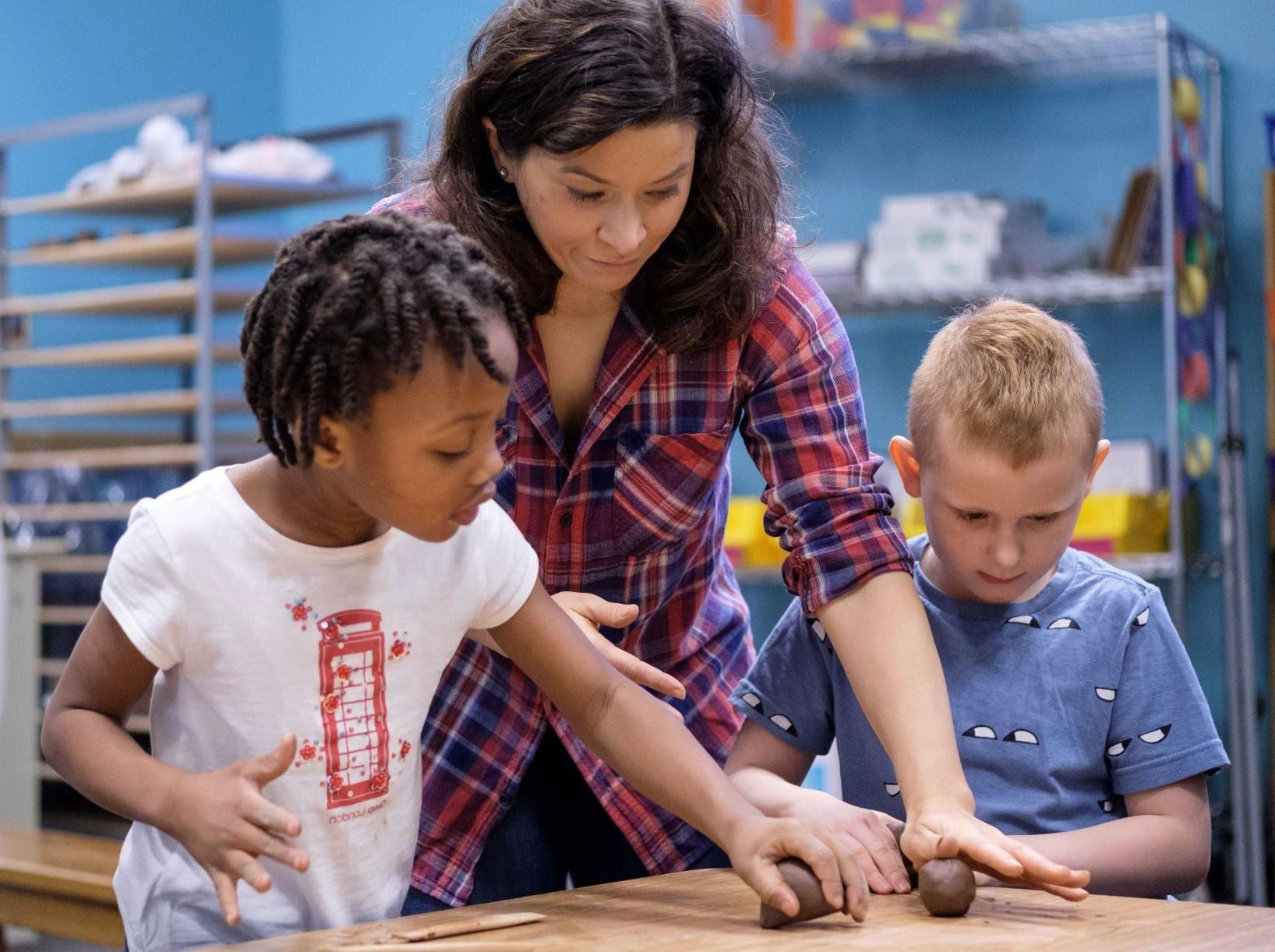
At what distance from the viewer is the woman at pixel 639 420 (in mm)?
1335

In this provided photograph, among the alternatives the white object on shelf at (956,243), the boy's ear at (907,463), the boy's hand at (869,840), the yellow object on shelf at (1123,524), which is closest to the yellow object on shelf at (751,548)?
the yellow object on shelf at (1123,524)

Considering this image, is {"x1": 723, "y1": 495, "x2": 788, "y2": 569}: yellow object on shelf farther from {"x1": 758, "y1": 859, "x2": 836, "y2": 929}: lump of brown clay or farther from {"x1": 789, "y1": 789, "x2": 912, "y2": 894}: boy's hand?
{"x1": 758, "y1": 859, "x2": 836, "y2": 929}: lump of brown clay

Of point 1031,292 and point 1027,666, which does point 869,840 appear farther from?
point 1031,292

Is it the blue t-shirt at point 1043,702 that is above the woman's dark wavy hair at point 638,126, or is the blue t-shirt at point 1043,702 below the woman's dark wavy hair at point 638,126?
below

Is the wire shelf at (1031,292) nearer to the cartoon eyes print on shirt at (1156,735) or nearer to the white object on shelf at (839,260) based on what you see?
the white object on shelf at (839,260)

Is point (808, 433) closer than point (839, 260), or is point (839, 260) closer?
point (808, 433)

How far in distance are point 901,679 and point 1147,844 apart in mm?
270

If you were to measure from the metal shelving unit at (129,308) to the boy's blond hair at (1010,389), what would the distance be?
130 inches

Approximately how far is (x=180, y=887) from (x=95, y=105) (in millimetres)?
5142

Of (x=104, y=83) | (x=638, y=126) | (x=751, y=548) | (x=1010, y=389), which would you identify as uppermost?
(x=104, y=83)

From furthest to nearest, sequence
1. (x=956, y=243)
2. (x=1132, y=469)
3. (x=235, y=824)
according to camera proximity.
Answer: (x=956, y=243) < (x=1132, y=469) < (x=235, y=824)

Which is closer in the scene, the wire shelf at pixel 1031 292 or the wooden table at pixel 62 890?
the wooden table at pixel 62 890

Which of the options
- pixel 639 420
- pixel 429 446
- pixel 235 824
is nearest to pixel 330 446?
pixel 429 446

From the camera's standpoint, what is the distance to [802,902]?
1.12 m
